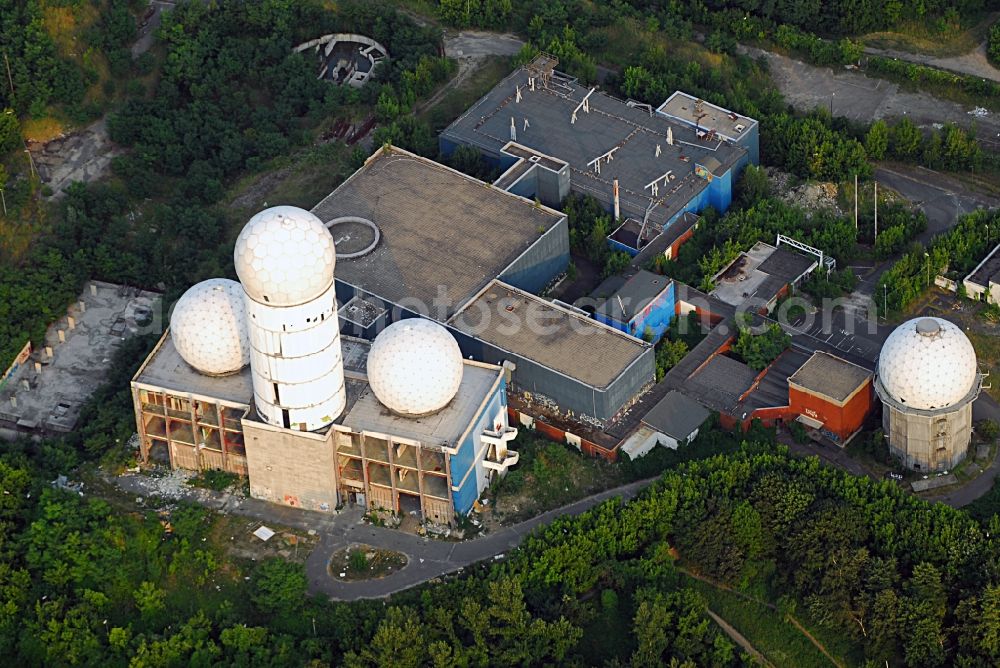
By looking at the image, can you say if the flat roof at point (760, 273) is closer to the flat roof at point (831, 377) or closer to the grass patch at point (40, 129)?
the flat roof at point (831, 377)

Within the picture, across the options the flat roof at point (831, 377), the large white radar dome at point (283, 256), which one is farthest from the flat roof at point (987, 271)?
the large white radar dome at point (283, 256)

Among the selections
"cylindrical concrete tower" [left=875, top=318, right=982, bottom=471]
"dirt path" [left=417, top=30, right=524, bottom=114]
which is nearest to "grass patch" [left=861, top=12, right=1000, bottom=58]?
"dirt path" [left=417, top=30, right=524, bottom=114]

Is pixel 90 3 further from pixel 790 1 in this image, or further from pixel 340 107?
pixel 790 1

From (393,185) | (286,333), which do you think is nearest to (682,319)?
(393,185)

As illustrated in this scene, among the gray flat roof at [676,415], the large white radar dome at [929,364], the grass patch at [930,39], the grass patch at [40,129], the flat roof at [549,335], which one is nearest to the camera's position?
the large white radar dome at [929,364]

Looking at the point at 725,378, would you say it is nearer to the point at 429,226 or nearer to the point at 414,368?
the point at 414,368

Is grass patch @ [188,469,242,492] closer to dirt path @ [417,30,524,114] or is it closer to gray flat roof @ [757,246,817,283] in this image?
gray flat roof @ [757,246,817,283]
